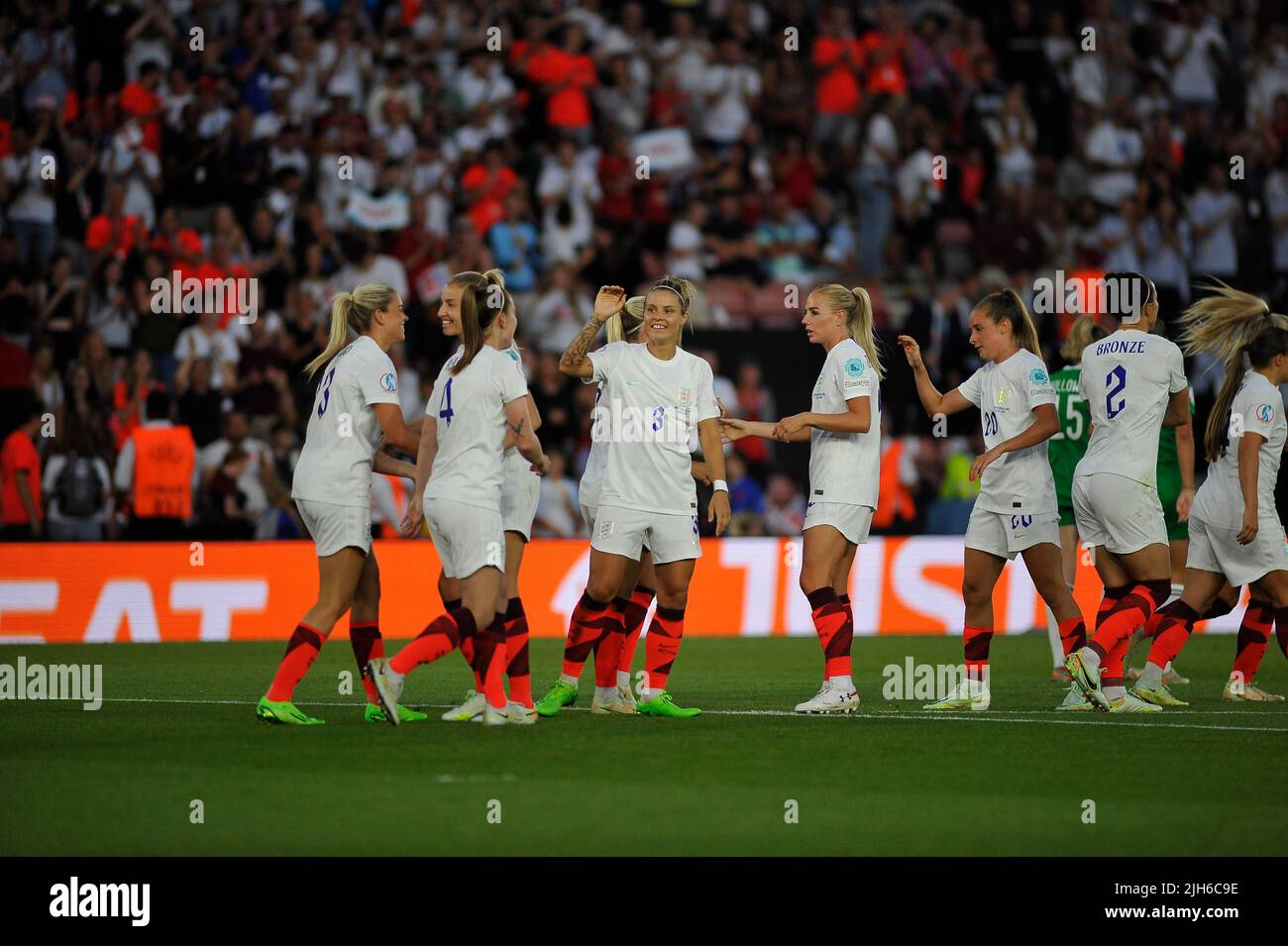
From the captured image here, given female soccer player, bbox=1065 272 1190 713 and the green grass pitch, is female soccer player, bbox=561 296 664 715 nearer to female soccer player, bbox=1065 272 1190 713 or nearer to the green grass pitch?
the green grass pitch

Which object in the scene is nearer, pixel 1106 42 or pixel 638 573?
pixel 638 573

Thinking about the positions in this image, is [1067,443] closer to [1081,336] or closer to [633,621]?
[1081,336]

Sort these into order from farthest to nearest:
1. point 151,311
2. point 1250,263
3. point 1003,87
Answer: point 1003,87, point 1250,263, point 151,311

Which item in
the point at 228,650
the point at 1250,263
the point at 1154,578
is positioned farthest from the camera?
the point at 1250,263

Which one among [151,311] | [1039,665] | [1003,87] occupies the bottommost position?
[1039,665]

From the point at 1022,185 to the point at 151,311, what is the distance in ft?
36.3

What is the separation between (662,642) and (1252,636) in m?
3.87

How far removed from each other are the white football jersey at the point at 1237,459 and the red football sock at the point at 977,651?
1696mm

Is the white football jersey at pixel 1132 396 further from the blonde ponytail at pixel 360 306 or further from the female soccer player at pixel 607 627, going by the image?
the blonde ponytail at pixel 360 306

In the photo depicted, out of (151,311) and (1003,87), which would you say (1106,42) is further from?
(151,311)

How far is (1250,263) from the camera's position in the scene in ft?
72.9

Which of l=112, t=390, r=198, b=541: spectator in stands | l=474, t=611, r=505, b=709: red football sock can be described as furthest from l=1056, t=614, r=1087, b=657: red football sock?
l=112, t=390, r=198, b=541: spectator in stands
